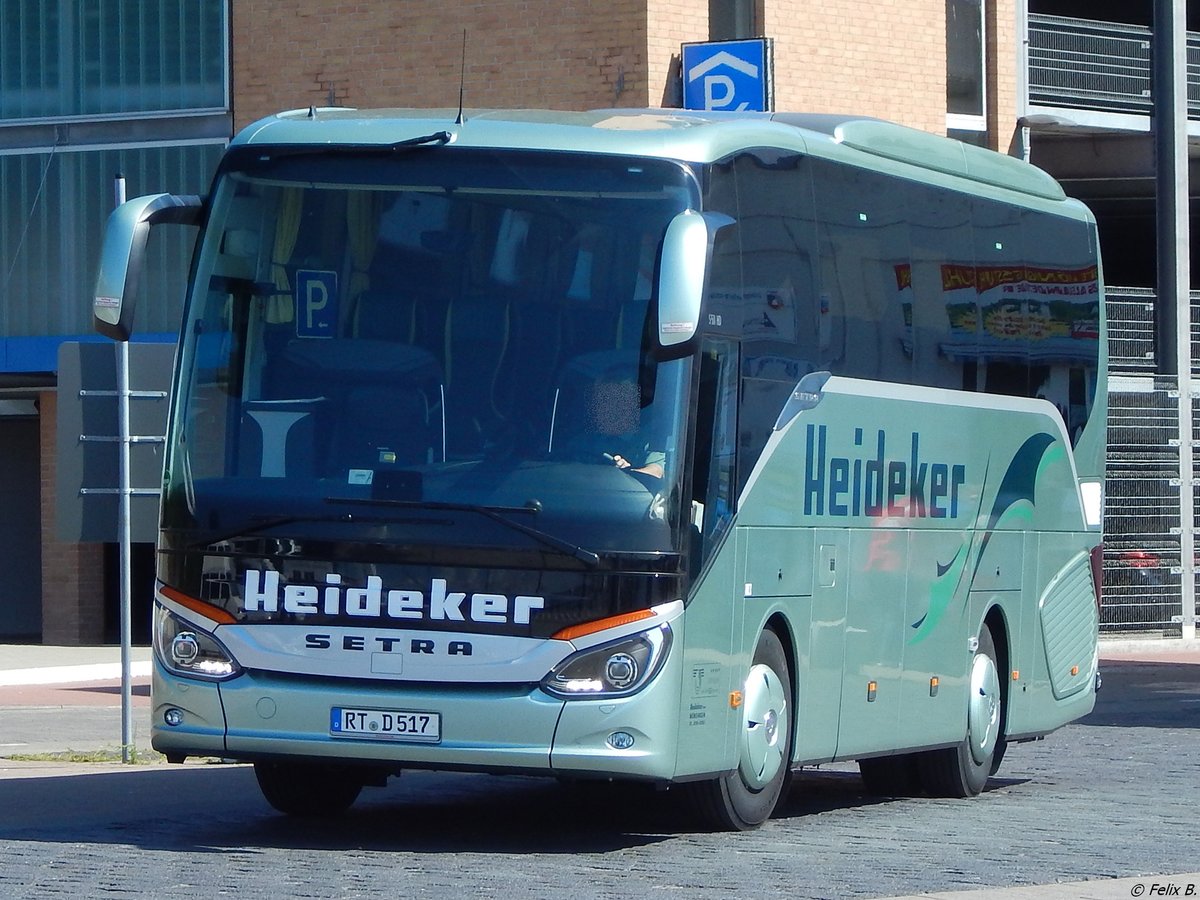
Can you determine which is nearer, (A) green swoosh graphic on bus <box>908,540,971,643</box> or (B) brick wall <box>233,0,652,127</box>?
(A) green swoosh graphic on bus <box>908,540,971,643</box>

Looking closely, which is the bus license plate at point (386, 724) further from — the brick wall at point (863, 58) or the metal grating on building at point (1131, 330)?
the metal grating on building at point (1131, 330)

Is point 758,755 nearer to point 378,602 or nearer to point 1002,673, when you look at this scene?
point 378,602

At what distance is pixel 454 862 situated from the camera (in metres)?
9.66

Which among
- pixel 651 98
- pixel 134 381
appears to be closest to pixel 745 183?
pixel 134 381

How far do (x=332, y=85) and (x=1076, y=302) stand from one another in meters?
13.0

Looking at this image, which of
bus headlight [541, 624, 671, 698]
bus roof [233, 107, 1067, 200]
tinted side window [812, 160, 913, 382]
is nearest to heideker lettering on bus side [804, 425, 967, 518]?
tinted side window [812, 160, 913, 382]

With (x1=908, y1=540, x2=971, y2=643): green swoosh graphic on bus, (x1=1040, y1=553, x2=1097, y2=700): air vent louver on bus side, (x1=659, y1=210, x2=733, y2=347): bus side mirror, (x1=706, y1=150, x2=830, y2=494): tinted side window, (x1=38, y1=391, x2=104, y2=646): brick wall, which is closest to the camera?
(x1=659, y1=210, x2=733, y2=347): bus side mirror

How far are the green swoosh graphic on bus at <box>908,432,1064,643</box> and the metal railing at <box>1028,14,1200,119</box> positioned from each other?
52.2 feet

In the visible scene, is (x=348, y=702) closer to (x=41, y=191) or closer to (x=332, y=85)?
(x=332, y=85)

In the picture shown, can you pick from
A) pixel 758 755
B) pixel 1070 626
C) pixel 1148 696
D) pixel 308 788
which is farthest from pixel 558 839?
pixel 1148 696

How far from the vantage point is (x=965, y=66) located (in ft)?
92.4

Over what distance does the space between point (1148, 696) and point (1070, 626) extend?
7657 mm

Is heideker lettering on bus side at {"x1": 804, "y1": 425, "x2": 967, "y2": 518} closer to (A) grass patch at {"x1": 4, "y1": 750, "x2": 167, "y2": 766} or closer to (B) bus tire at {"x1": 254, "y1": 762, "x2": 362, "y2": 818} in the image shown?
(B) bus tire at {"x1": 254, "y1": 762, "x2": 362, "y2": 818}

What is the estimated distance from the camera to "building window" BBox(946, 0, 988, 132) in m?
28.0
